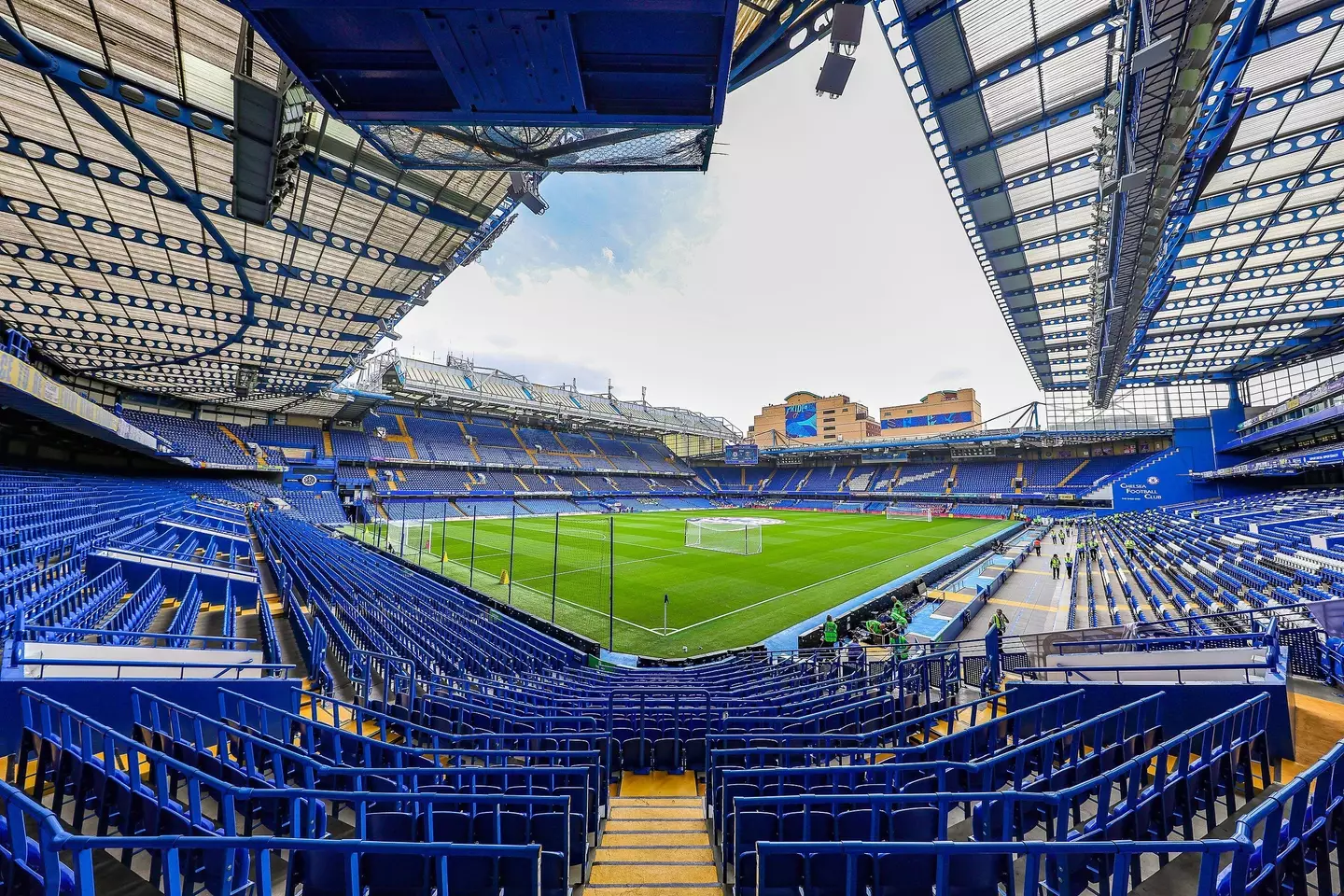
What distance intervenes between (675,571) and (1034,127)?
19952 millimetres

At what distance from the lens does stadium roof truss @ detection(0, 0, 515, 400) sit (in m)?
7.54

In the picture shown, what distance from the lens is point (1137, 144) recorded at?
9.38 meters

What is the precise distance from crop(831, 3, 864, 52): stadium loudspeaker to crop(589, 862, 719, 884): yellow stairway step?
27.8ft

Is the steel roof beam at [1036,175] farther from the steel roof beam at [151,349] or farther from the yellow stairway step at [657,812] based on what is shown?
the steel roof beam at [151,349]

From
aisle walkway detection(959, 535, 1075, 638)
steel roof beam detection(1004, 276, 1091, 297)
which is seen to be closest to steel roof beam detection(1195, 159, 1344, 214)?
steel roof beam detection(1004, 276, 1091, 297)

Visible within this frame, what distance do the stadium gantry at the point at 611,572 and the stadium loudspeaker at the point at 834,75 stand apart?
36 millimetres

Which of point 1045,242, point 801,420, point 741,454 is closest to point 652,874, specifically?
point 1045,242

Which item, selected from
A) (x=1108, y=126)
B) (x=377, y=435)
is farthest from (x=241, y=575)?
(x=377, y=435)

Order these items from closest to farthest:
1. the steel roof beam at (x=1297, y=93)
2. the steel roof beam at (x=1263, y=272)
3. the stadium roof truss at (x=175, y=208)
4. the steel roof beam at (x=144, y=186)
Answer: the stadium roof truss at (x=175, y=208) < the steel roof beam at (x=144, y=186) < the steel roof beam at (x=1297, y=93) < the steel roof beam at (x=1263, y=272)

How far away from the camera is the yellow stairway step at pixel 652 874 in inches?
150

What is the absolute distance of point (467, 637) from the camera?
35.9ft

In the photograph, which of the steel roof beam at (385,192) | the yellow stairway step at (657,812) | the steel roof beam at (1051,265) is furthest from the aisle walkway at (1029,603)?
the steel roof beam at (385,192)

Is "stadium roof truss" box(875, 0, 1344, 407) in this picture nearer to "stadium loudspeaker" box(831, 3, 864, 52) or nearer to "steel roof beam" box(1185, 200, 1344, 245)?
"steel roof beam" box(1185, 200, 1344, 245)

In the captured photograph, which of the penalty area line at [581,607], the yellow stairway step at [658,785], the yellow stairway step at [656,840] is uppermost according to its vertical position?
the yellow stairway step at [656,840]
